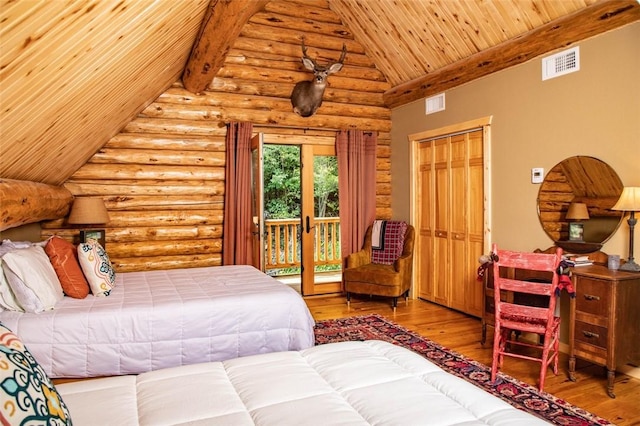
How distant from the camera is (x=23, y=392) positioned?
1035mm

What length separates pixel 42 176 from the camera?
146 inches

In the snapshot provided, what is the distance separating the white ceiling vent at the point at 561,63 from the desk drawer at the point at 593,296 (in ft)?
5.81

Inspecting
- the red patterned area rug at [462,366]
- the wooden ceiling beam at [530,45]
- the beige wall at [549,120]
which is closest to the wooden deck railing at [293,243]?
the red patterned area rug at [462,366]

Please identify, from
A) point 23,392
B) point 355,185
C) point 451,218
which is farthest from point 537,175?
point 23,392

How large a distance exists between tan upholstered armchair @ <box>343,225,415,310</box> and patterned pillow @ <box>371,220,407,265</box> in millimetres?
72

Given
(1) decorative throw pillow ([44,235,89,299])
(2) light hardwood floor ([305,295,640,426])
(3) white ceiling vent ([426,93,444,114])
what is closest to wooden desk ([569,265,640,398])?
(2) light hardwood floor ([305,295,640,426])

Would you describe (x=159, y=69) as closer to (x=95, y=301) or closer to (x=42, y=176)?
(x=42, y=176)

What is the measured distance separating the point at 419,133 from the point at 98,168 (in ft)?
12.7

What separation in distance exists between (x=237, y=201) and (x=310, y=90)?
165cm

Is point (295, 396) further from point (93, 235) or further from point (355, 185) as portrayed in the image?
point (355, 185)

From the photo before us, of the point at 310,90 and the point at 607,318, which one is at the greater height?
the point at 310,90

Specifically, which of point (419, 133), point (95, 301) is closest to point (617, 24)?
point (419, 133)

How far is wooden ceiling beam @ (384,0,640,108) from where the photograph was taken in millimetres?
3162

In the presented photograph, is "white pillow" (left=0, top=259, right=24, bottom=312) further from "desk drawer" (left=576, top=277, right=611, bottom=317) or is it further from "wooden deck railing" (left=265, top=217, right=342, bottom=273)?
"wooden deck railing" (left=265, top=217, right=342, bottom=273)
